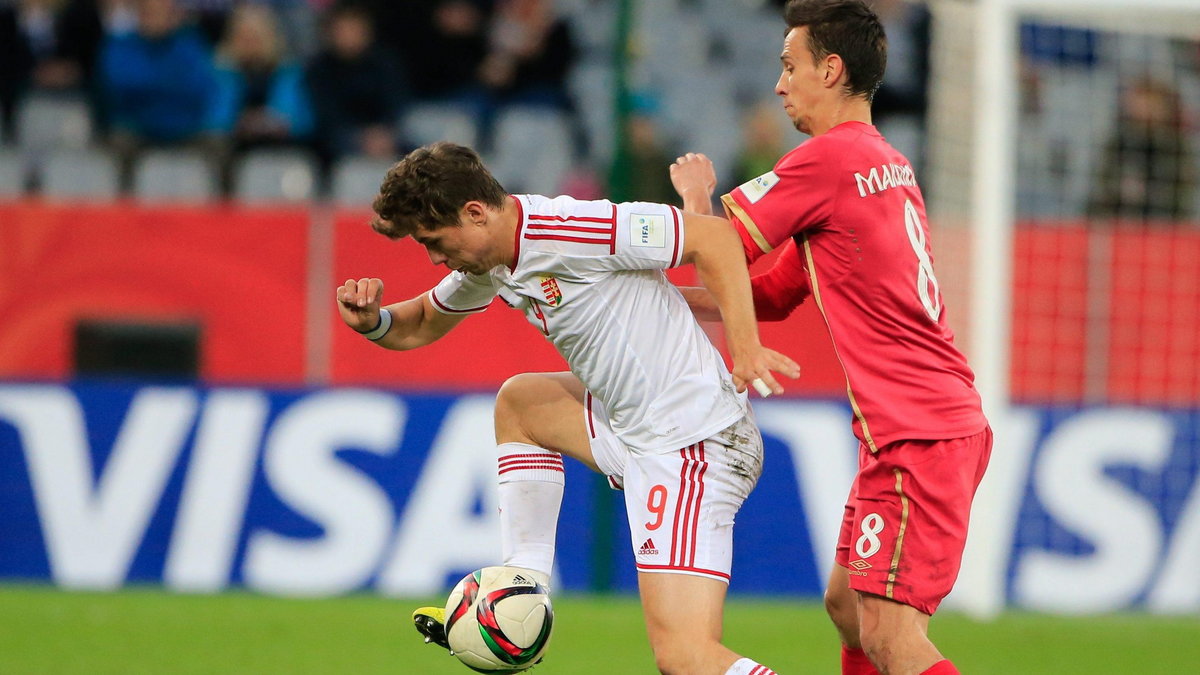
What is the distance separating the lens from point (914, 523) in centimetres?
416

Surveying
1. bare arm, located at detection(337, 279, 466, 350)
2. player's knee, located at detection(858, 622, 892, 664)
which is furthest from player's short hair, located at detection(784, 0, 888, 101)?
player's knee, located at detection(858, 622, 892, 664)

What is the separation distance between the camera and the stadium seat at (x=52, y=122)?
36.0ft

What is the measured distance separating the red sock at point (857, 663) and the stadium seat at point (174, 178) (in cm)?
650

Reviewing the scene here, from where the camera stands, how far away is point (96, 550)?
8.59 meters

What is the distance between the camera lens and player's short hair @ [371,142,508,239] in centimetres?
410

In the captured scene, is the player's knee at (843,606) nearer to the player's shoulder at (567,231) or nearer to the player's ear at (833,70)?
the player's shoulder at (567,231)

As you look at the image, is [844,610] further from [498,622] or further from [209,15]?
[209,15]

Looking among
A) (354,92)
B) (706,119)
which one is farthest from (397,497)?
(706,119)

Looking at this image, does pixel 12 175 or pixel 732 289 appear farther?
pixel 12 175

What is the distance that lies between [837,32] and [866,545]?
4.47 feet

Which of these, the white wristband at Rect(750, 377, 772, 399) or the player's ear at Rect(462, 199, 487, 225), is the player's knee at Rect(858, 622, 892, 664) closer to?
the white wristband at Rect(750, 377, 772, 399)

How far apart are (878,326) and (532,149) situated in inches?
284

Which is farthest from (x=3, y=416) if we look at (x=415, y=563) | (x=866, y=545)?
(x=866, y=545)

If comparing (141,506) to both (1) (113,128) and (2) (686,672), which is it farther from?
(2) (686,672)
